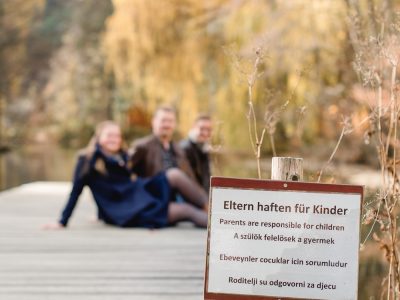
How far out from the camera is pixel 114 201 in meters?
5.84

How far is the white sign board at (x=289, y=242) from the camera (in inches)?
89.8

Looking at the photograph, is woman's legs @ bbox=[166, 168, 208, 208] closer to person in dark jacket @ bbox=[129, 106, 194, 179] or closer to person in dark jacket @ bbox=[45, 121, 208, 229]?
person in dark jacket @ bbox=[45, 121, 208, 229]

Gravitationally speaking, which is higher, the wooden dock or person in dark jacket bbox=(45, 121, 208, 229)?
person in dark jacket bbox=(45, 121, 208, 229)

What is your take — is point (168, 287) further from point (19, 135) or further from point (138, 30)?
point (19, 135)

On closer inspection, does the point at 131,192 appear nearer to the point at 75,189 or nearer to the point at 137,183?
the point at 137,183

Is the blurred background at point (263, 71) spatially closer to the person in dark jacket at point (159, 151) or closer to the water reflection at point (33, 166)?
the water reflection at point (33, 166)

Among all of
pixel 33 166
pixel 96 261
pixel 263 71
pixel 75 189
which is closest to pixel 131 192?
pixel 75 189

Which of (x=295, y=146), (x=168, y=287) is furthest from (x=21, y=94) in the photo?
(x=168, y=287)

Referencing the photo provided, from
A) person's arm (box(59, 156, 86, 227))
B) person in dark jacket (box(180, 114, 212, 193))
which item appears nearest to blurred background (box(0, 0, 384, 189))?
person in dark jacket (box(180, 114, 212, 193))

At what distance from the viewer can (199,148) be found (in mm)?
6352

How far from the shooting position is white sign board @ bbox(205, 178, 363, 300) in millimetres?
2281

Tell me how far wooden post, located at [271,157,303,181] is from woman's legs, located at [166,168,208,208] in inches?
129

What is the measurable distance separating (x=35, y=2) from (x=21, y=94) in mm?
3842

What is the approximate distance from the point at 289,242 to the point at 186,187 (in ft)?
11.5
